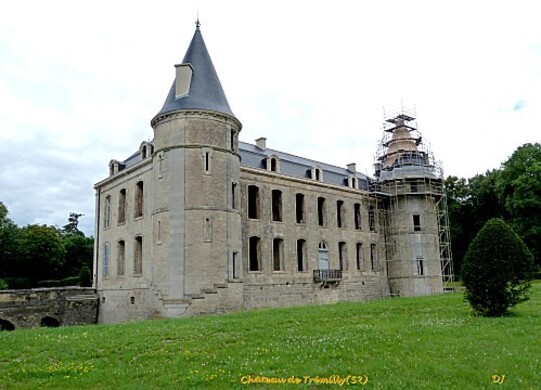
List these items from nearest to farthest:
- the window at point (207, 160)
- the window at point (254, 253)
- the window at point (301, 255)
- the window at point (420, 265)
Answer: the window at point (207, 160) < the window at point (254, 253) < the window at point (301, 255) < the window at point (420, 265)

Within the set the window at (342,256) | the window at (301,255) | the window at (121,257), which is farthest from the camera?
the window at (342,256)

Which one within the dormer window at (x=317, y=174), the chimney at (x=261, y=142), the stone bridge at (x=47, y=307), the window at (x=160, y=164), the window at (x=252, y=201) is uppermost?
the chimney at (x=261, y=142)

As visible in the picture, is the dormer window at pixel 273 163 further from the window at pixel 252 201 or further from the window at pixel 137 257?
the window at pixel 137 257

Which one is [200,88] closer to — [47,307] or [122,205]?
[122,205]

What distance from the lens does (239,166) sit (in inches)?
916

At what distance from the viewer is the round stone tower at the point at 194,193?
20047mm

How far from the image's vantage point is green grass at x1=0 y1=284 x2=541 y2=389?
7.22m

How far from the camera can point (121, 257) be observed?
26188 millimetres

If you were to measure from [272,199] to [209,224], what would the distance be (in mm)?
6808

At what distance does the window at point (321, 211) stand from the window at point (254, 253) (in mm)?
5433

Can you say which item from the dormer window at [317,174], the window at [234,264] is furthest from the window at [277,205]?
the window at [234,264]

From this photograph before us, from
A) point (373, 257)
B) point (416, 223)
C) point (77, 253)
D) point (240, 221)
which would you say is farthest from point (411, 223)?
point (77, 253)

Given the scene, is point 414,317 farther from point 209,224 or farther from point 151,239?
point 151,239

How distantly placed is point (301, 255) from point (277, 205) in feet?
10.8
